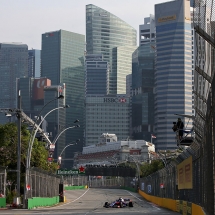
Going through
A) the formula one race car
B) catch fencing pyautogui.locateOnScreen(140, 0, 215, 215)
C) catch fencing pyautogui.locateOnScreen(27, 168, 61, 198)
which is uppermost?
catch fencing pyautogui.locateOnScreen(140, 0, 215, 215)

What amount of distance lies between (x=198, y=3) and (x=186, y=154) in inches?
856

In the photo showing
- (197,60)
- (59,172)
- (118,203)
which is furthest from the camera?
(59,172)

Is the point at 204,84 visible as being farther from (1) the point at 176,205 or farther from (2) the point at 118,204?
(2) the point at 118,204

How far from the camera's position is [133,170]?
189 meters

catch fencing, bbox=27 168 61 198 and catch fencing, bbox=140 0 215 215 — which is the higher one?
catch fencing, bbox=140 0 215 215

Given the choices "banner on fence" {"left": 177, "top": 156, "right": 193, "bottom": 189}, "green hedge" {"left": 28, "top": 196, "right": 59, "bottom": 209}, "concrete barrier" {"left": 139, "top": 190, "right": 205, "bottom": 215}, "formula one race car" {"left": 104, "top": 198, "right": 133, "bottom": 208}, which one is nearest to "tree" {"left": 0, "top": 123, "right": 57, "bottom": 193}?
"green hedge" {"left": 28, "top": 196, "right": 59, "bottom": 209}

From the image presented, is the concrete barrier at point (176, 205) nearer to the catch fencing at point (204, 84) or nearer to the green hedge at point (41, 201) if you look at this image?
the catch fencing at point (204, 84)

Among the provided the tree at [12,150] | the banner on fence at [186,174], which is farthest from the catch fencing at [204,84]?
the tree at [12,150]

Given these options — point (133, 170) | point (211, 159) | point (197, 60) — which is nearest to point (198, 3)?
point (197, 60)

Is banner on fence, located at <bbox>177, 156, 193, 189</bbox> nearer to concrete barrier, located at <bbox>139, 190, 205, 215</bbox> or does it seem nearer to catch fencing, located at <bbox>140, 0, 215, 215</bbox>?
concrete barrier, located at <bbox>139, 190, 205, 215</bbox>

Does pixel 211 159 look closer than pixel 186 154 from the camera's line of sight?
Yes

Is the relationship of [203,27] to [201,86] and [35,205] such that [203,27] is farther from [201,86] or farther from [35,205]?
[35,205]

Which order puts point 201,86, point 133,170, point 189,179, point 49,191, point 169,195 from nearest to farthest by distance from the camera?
point 201,86 < point 189,179 < point 169,195 < point 49,191 < point 133,170

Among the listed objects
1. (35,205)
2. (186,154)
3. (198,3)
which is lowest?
(35,205)
